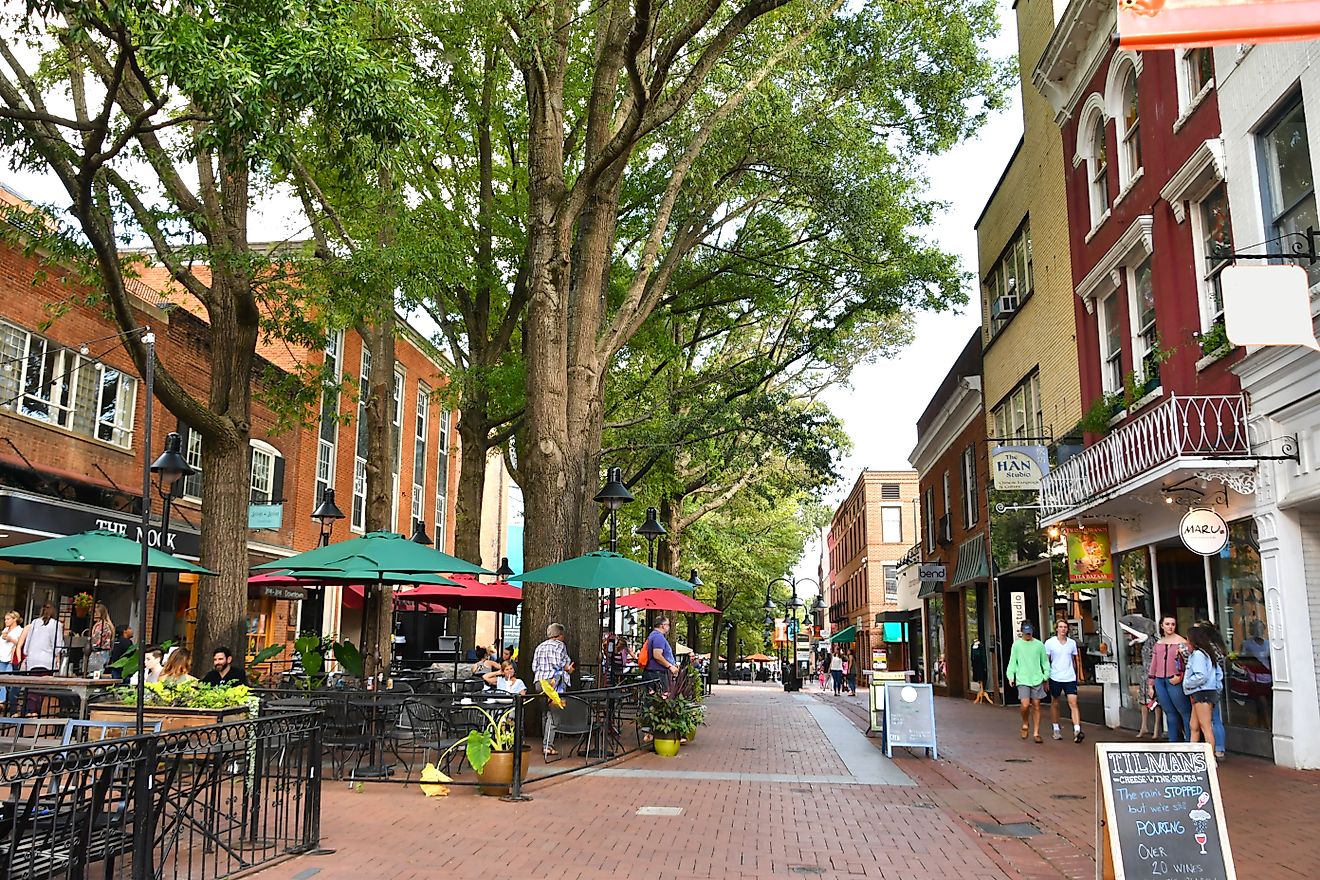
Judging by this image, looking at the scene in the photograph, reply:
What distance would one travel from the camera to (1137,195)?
15.9 meters

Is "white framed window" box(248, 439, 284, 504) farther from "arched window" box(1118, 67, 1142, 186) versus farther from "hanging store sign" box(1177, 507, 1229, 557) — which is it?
"hanging store sign" box(1177, 507, 1229, 557)

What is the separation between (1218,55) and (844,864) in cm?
1130

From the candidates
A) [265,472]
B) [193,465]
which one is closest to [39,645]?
[193,465]

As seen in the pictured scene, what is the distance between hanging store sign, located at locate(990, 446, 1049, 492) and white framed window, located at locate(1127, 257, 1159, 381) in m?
2.89

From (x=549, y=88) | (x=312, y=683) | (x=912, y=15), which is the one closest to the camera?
(x=312, y=683)

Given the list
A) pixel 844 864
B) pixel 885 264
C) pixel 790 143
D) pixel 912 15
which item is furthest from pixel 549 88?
pixel 844 864

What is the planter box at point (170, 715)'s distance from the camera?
8.33 meters

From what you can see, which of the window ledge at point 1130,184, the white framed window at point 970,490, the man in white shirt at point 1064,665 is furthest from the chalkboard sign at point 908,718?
the white framed window at point 970,490

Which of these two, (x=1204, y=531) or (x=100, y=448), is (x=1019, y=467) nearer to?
(x=1204, y=531)

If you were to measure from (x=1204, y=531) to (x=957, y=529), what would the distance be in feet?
56.6

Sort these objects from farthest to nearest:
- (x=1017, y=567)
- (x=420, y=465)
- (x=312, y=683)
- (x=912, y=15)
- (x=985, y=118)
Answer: (x=420, y=465) → (x=1017, y=567) → (x=985, y=118) → (x=912, y=15) → (x=312, y=683)

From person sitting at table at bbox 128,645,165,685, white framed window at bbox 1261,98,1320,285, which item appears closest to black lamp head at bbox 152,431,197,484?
person sitting at table at bbox 128,645,165,685

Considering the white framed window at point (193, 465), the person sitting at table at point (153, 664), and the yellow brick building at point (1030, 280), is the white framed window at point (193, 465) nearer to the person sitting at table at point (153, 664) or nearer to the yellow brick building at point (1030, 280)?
the person sitting at table at point (153, 664)

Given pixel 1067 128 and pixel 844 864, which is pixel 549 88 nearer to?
pixel 1067 128
